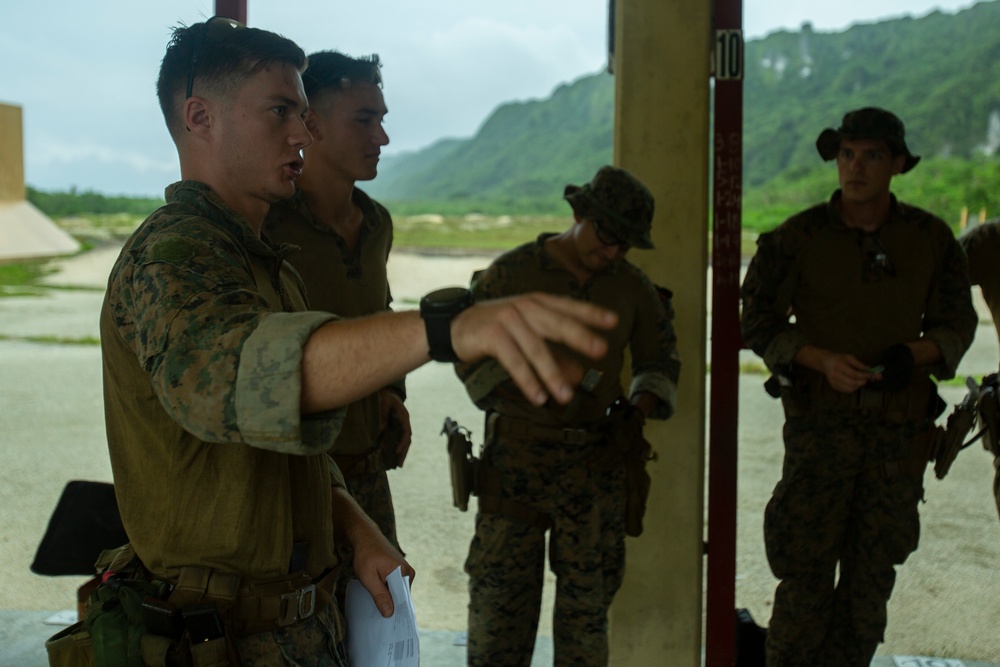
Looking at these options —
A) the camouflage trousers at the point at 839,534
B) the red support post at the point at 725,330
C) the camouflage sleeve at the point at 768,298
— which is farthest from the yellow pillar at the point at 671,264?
the camouflage trousers at the point at 839,534

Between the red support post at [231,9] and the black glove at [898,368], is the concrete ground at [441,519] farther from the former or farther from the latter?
the red support post at [231,9]

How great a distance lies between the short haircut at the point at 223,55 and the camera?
1.34 m

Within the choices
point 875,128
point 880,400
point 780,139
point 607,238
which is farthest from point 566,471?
point 780,139

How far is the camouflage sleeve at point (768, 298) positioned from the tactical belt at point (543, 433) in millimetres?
736

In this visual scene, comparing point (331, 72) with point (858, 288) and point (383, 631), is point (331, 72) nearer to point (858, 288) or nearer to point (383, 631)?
point (383, 631)

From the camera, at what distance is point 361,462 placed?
8.43 feet

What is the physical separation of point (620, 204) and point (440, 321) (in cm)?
183

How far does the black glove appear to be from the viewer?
2895 millimetres

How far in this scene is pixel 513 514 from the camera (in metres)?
2.87

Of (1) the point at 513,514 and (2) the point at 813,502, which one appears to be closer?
(1) the point at 513,514

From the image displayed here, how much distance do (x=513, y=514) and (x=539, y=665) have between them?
0.89 metres

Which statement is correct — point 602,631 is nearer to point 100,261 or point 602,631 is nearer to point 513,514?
point 513,514

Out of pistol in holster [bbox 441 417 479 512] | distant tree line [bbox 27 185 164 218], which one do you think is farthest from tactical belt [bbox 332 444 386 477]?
distant tree line [bbox 27 185 164 218]

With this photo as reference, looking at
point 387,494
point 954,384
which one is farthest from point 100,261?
point 387,494
